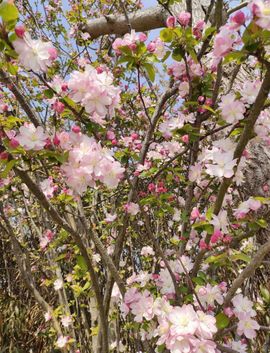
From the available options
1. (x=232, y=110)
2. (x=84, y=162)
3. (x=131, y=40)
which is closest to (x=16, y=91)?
(x=84, y=162)

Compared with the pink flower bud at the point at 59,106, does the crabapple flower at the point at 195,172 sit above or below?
below

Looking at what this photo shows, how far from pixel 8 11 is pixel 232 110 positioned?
768mm

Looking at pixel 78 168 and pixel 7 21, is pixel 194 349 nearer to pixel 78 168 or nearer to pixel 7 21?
pixel 78 168

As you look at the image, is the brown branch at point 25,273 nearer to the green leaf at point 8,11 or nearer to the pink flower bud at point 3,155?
the pink flower bud at point 3,155

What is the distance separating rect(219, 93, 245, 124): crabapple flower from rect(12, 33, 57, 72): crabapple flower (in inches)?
23.9

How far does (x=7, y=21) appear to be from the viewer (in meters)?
1.00

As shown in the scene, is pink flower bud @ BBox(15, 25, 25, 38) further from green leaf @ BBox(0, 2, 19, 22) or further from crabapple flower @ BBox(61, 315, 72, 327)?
crabapple flower @ BBox(61, 315, 72, 327)

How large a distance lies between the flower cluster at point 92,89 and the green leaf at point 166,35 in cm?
27

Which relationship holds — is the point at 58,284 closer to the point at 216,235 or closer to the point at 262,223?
the point at 216,235

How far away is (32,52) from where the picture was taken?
3.63 feet

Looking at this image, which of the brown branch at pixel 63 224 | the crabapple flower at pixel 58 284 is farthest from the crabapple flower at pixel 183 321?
the crabapple flower at pixel 58 284

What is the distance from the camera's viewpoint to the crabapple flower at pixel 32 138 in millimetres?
1184

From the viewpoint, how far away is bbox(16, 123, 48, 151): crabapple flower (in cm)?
118

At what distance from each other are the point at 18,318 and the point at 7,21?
4.24 m
